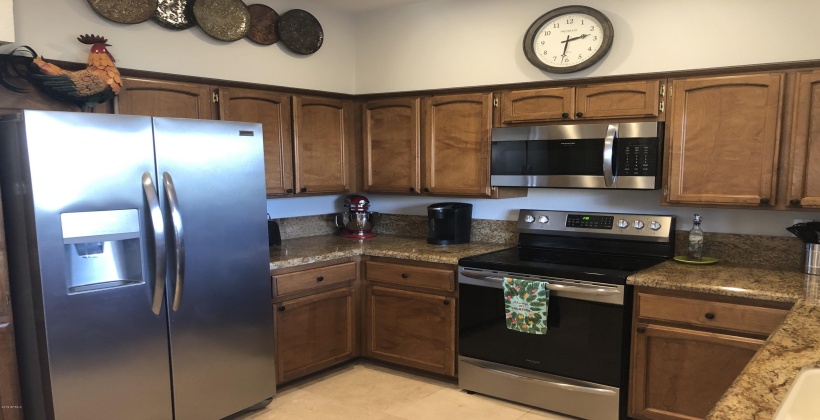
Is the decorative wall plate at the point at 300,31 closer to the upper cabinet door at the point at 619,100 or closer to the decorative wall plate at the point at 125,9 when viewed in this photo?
the decorative wall plate at the point at 125,9

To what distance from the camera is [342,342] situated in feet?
11.8

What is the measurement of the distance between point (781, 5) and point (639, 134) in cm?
87

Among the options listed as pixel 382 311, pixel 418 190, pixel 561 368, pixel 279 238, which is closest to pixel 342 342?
pixel 382 311

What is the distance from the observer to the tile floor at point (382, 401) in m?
3.03

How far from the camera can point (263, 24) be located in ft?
11.7

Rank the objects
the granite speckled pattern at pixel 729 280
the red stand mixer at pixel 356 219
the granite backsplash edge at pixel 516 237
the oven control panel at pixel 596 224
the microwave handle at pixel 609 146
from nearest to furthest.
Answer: the granite speckled pattern at pixel 729 280 → the granite backsplash edge at pixel 516 237 → the microwave handle at pixel 609 146 → the oven control panel at pixel 596 224 → the red stand mixer at pixel 356 219

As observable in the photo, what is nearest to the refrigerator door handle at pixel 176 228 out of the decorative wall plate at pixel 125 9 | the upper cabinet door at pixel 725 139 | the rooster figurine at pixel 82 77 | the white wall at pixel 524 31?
the rooster figurine at pixel 82 77

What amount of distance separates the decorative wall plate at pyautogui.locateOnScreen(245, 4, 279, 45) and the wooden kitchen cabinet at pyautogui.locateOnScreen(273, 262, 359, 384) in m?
1.50

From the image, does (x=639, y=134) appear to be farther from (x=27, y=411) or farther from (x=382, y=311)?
(x=27, y=411)

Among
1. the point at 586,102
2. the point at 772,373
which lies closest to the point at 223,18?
the point at 586,102

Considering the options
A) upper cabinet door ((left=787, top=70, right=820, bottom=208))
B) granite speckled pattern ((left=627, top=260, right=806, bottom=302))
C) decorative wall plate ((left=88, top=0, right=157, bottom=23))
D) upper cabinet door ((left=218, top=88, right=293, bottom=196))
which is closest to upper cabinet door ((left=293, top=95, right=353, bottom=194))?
upper cabinet door ((left=218, top=88, right=293, bottom=196))

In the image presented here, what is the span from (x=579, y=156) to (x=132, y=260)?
2.33m

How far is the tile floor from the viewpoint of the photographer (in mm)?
3025

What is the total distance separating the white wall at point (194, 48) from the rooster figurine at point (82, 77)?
11cm
